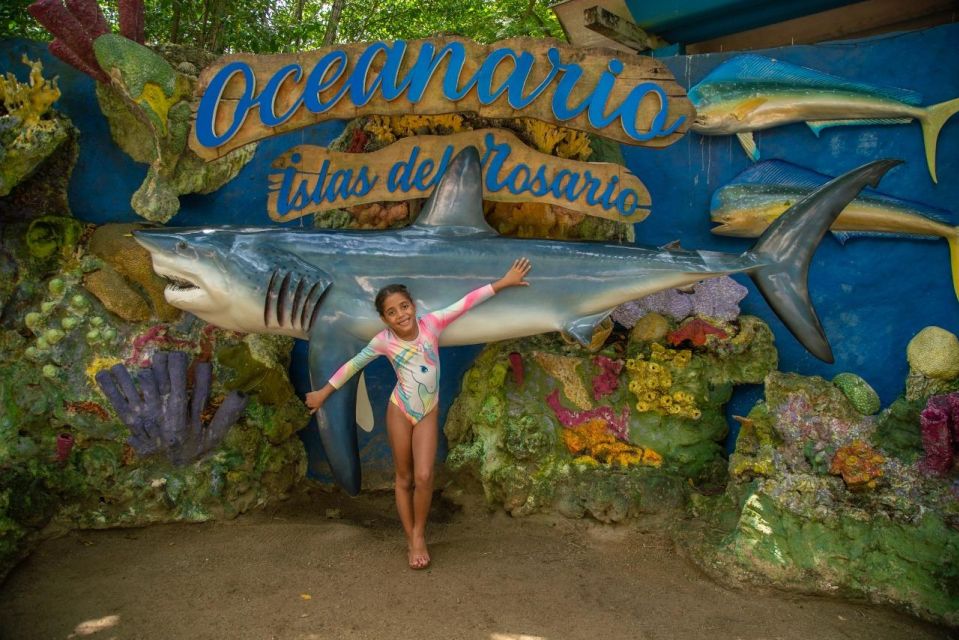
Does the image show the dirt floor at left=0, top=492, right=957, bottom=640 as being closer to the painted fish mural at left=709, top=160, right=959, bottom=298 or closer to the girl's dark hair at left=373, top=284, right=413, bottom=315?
the girl's dark hair at left=373, top=284, right=413, bottom=315

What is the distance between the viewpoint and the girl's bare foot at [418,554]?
140 inches

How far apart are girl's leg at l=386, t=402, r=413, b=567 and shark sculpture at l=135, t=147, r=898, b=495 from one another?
0.63 ft

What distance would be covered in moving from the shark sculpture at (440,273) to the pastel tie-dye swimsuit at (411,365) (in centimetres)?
12

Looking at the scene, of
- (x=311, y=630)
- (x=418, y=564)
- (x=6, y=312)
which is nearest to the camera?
(x=311, y=630)

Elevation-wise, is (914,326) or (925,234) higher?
(925,234)

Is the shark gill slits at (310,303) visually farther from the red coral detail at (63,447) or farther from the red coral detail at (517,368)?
the red coral detail at (63,447)

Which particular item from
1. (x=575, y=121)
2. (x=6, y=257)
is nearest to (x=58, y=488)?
(x=6, y=257)

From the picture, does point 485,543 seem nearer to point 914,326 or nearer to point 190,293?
point 190,293

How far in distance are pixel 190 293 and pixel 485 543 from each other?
2060mm

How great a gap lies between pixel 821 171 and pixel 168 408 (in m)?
4.28

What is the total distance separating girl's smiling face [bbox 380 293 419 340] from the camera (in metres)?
3.30

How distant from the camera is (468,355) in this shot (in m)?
4.88

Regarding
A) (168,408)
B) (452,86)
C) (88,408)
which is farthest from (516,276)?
(88,408)

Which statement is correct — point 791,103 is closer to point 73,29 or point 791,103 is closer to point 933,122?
point 933,122
